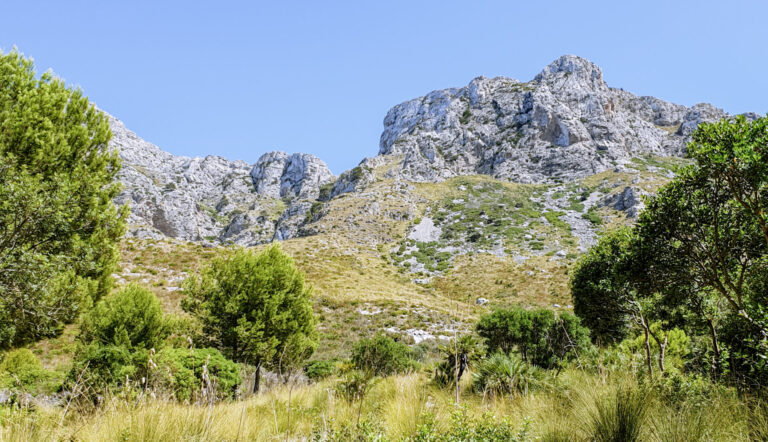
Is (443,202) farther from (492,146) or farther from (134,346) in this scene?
(134,346)

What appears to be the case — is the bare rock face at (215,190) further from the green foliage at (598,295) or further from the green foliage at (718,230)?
the green foliage at (718,230)

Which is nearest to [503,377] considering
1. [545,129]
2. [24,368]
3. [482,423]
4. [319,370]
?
[482,423]

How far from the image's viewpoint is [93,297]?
10.9m

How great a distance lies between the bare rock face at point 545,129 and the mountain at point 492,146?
286 millimetres

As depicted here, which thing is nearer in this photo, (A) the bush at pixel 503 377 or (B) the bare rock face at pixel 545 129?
(A) the bush at pixel 503 377

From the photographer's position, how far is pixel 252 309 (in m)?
12.6

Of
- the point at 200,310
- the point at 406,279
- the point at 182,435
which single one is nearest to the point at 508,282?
the point at 406,279

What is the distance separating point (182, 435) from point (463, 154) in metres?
101

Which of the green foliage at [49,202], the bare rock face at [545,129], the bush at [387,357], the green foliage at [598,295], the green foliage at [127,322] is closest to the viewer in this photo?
the green foliage at [49,202]

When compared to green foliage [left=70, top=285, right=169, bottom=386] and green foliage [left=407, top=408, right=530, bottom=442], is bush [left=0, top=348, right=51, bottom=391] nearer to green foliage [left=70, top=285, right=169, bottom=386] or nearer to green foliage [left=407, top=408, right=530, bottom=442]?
green foliage [left=70, top=285, right=169, bottom=386]

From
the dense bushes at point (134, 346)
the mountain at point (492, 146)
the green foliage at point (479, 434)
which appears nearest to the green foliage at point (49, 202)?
the dense bushes at point (134, 346)

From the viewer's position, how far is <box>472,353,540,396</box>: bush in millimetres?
6740

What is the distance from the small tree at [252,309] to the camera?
12.3 metres

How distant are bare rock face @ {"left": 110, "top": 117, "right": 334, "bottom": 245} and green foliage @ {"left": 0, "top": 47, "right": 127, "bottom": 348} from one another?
259 ft
